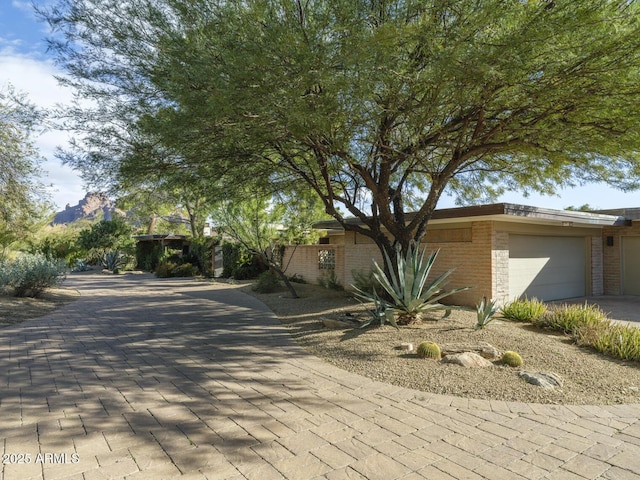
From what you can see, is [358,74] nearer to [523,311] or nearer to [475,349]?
[475,349]

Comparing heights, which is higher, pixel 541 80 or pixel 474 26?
pixel 474 26

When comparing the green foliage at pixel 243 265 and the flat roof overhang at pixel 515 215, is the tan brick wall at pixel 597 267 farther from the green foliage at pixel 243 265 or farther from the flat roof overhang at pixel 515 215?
the green foliage at pixel 243 265

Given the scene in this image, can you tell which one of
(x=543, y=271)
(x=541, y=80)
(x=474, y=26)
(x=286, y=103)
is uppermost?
(x=474, y=26)

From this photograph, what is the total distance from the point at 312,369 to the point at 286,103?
384cm

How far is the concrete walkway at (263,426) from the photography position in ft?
10.3

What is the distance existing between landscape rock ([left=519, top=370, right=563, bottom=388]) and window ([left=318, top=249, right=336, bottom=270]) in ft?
37.5

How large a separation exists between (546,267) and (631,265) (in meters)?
3.99

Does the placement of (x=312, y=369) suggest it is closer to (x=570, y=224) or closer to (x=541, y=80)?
(x=541, y=80)

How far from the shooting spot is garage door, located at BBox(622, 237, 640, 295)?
561 inches

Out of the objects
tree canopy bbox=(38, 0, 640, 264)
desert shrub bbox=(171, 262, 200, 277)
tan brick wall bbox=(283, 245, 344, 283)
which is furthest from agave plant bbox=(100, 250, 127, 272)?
tree canopy bbox=(38, 0, 640, 264)

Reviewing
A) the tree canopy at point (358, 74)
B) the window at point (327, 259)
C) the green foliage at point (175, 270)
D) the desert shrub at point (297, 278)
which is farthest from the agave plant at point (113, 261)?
the tree canopy at point (358, 74)

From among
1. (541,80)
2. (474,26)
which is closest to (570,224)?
(541,80)

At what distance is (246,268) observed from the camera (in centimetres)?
2062

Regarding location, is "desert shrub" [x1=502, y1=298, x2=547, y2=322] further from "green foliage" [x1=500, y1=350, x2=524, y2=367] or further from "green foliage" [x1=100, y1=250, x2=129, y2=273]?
"green foliage" [x1=100, y1=250, x2=129, y2=273]
